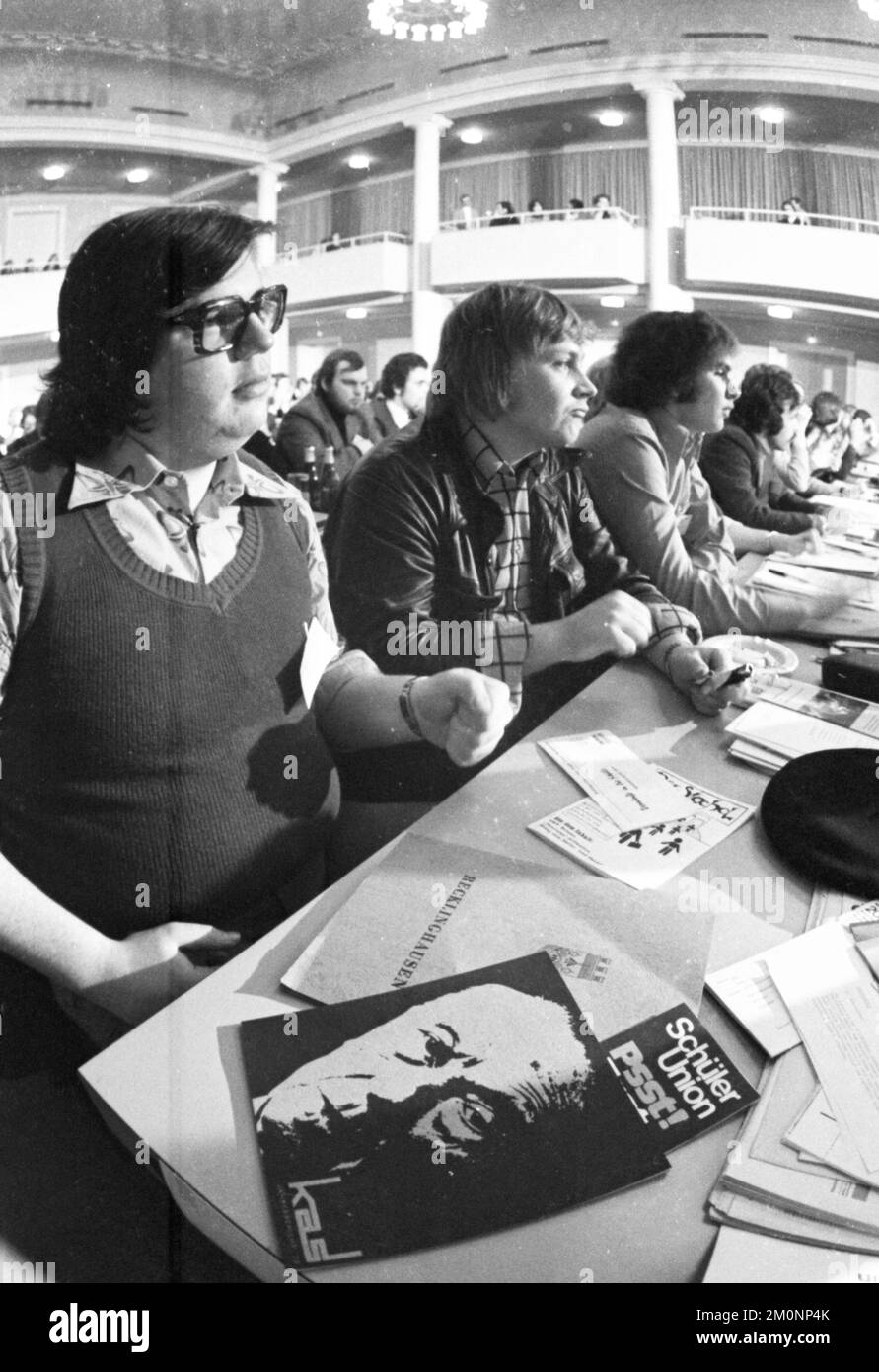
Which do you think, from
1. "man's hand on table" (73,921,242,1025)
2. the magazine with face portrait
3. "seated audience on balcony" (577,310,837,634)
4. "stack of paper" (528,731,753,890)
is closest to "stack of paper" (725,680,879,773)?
"stack of paper" (528,731,753,890)

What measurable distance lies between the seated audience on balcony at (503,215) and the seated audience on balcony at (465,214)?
1.1 inches

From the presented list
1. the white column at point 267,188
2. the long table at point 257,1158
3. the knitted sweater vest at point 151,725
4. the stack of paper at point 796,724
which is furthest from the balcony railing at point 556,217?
the long table at point 257,1158

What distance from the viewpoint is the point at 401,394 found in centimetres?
159

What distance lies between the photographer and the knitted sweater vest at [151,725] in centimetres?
92

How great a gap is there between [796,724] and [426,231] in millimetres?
910

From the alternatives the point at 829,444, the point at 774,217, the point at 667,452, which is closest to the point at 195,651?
the point at 774,217

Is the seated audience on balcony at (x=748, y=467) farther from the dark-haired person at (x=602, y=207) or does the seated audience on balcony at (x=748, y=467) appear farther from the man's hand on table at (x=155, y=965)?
the man's hand on table at (x=155, y=965)

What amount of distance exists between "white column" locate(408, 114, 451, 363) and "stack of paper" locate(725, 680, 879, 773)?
775mm

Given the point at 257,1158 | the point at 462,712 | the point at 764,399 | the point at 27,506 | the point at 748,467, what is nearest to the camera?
the point at 257,1158

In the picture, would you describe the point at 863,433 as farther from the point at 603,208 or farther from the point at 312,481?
the point at 312,481

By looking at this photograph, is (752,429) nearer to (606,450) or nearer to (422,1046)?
(606,450)

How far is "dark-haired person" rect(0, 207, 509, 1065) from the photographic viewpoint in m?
0.92

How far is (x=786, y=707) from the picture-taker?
1328mm

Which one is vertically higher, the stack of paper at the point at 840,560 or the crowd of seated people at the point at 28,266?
the crowd of seated people at the point at 28,266
